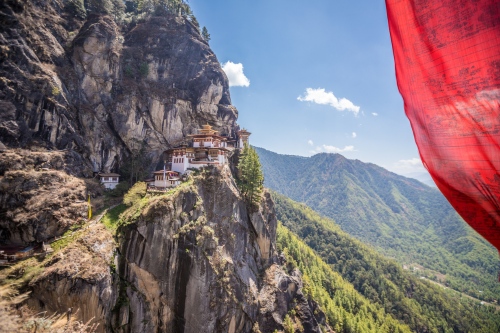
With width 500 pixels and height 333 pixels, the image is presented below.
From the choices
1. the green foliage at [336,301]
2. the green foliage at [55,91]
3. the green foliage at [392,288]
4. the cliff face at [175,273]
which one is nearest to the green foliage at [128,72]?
the green foliage at [55,91]

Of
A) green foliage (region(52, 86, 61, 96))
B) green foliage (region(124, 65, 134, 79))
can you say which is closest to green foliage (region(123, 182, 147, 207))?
green foliage (region(52, 86, 61, 96))

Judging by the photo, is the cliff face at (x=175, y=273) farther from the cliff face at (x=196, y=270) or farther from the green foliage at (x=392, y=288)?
the green foliage at (x=392, y=288)

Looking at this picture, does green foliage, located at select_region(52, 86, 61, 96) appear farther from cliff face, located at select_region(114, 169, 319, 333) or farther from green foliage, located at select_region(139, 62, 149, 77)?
cliff face, located at select_region(114, 169, 319, 333)

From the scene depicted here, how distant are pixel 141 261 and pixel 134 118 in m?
32.9

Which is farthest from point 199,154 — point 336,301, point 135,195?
point 336,301

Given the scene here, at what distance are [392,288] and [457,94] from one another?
437 feet

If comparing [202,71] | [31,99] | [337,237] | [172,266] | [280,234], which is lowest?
[337,237]

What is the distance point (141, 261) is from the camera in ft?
95.7

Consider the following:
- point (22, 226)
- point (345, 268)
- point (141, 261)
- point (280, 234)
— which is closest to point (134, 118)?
point (22, 226)

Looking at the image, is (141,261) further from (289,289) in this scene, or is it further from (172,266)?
(289,289)

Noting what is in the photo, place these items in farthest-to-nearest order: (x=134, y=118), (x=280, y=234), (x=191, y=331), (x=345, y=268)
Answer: (x=345, y=268)
(x=280, y=234)
(x=134, y=118)
(x=191, y=331)

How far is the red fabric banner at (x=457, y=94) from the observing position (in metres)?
3.67

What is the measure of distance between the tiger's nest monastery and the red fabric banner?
1477 inches

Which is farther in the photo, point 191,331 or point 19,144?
point 19,144
